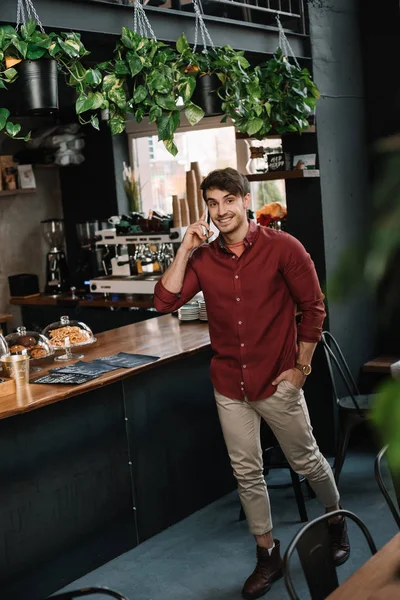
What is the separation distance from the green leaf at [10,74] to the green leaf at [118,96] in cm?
52

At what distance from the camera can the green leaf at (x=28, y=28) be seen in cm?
304

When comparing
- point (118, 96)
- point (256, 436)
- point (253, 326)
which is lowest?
point (256, 436)

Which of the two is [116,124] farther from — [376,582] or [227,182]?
[376,582]

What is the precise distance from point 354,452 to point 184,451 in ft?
4.71

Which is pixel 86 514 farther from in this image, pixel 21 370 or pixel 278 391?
pixel 278 391

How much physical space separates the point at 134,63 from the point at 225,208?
87 centimetres

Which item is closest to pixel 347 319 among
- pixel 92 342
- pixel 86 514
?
pixel 92 342

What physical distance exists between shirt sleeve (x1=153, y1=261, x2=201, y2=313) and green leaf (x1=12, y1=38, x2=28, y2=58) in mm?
1083

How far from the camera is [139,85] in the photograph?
3654 mm

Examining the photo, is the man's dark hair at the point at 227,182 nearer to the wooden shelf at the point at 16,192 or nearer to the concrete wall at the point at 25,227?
the wooden shelf at the point at 16,192

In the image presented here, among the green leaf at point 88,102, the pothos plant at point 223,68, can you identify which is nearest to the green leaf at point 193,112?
the pothos plant at point 223,68

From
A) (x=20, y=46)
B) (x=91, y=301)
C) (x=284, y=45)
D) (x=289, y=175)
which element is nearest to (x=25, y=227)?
(x=91, y=301)

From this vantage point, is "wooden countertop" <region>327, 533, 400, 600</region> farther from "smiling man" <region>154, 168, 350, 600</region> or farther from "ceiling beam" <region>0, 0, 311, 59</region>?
"ceiling beam" <region>0, 0, 311, 59</region>

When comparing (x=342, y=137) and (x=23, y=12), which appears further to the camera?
(x=342, y=137)
